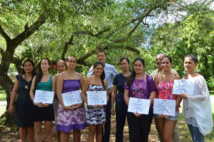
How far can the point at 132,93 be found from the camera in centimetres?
479

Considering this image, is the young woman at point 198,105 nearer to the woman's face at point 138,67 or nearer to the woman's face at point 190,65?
the woman's face at point 190,65

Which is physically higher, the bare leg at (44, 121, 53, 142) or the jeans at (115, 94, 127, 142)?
the jeans at (115, 94, 127, 142)

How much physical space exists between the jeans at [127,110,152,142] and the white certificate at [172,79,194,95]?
672mm

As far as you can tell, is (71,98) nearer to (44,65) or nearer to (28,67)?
(44,65)

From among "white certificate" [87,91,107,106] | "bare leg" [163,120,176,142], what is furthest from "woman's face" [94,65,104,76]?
"bare leg" [163,120,176,142]

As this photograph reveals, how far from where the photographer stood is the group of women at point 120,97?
14.9 ft

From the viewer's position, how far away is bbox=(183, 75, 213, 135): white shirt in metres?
4.45

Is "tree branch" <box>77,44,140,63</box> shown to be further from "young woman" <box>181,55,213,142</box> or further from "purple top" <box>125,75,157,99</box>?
"young woman" <box>181,55,213,142</box>

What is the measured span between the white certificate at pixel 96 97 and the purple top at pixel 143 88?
20.8 inches

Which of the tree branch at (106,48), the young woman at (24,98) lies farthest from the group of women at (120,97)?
the tree branch at (106,48)

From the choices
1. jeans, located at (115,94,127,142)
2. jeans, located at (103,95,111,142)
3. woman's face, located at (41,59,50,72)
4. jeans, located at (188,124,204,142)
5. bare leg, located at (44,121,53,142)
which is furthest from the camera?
bare leg, located at (44,121,53,142)

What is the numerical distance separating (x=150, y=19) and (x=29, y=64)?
4217 mm

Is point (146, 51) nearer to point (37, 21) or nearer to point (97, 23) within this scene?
point (97, 23)

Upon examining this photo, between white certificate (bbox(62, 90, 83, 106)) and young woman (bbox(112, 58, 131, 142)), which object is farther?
young woman (bbox(112, 58, 131, 142))
